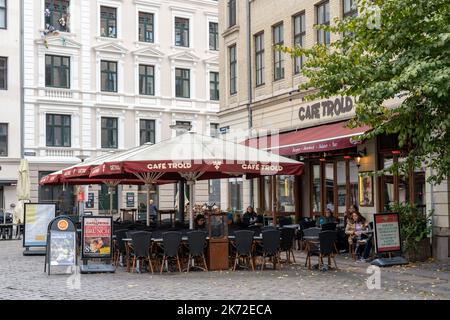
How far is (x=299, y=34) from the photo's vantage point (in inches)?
898

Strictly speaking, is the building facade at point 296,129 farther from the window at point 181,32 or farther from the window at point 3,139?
the window at point 181,32

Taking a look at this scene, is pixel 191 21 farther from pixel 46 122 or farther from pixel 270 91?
pixel 270 91

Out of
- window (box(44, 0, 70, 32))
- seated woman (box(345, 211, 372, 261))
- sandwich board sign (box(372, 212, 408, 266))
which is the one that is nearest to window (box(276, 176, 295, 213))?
seated woman (box(345, 211, 372, 261))

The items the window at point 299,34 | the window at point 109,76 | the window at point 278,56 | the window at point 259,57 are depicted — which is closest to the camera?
the window at point 299,34

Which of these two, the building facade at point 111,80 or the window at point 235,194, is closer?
the window at point 235,194

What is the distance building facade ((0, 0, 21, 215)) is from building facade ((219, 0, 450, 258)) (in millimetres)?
14622

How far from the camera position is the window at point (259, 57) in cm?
2506

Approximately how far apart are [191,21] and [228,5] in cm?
1739

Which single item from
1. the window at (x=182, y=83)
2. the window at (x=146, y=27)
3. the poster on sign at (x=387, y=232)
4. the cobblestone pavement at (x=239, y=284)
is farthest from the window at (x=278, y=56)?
the window at (x=182, y=83)

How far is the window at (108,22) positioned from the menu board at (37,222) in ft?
74.4

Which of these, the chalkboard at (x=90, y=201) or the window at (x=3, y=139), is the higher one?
the window at (x=3, y=139)

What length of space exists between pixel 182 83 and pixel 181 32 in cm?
320

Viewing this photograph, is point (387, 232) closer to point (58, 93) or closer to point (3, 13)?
point (58, 93)

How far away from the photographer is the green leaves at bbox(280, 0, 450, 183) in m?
10.9
